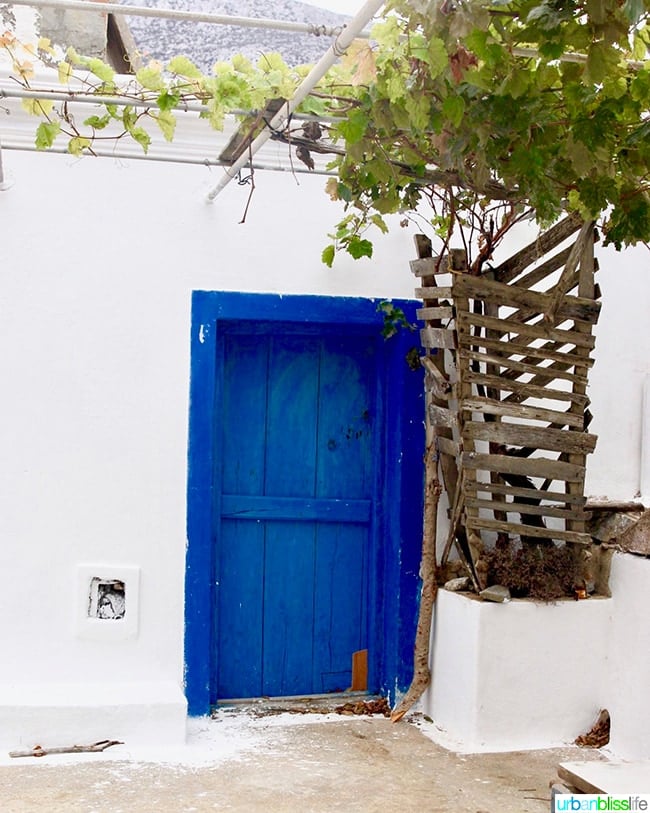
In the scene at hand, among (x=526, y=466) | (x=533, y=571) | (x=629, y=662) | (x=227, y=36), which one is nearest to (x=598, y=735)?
(x=629, y=662)

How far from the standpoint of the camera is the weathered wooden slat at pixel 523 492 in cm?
505

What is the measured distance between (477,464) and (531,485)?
1.41 ft

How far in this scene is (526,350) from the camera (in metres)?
5.13

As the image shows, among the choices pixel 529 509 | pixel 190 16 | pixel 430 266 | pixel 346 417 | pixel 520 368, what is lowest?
pixel 529 509

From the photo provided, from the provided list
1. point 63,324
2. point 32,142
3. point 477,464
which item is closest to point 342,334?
point 477,464

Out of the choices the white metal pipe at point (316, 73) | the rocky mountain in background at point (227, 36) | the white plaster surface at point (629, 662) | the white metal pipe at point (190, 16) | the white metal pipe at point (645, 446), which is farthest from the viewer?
the rocky mountain in background at point (227, 36)

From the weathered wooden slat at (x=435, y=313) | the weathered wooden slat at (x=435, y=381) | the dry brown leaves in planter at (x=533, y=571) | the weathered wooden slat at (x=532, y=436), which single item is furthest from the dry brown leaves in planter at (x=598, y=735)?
the weathered wooden slat at (x=435, y=313)

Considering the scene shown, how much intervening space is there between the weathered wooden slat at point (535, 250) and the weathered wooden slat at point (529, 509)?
1190 mm

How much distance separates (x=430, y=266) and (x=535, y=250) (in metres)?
0.54

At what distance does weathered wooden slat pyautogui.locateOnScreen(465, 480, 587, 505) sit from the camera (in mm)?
5055

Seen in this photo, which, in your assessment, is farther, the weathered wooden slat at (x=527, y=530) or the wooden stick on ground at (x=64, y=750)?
the weathered wooden slat at (x=527, y=530)

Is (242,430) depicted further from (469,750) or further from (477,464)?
(469,750)

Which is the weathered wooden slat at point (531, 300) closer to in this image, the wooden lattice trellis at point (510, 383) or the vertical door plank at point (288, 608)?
the wooden lattice trellis at point (510, 383)

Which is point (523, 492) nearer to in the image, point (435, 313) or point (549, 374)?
point (549, 374)
